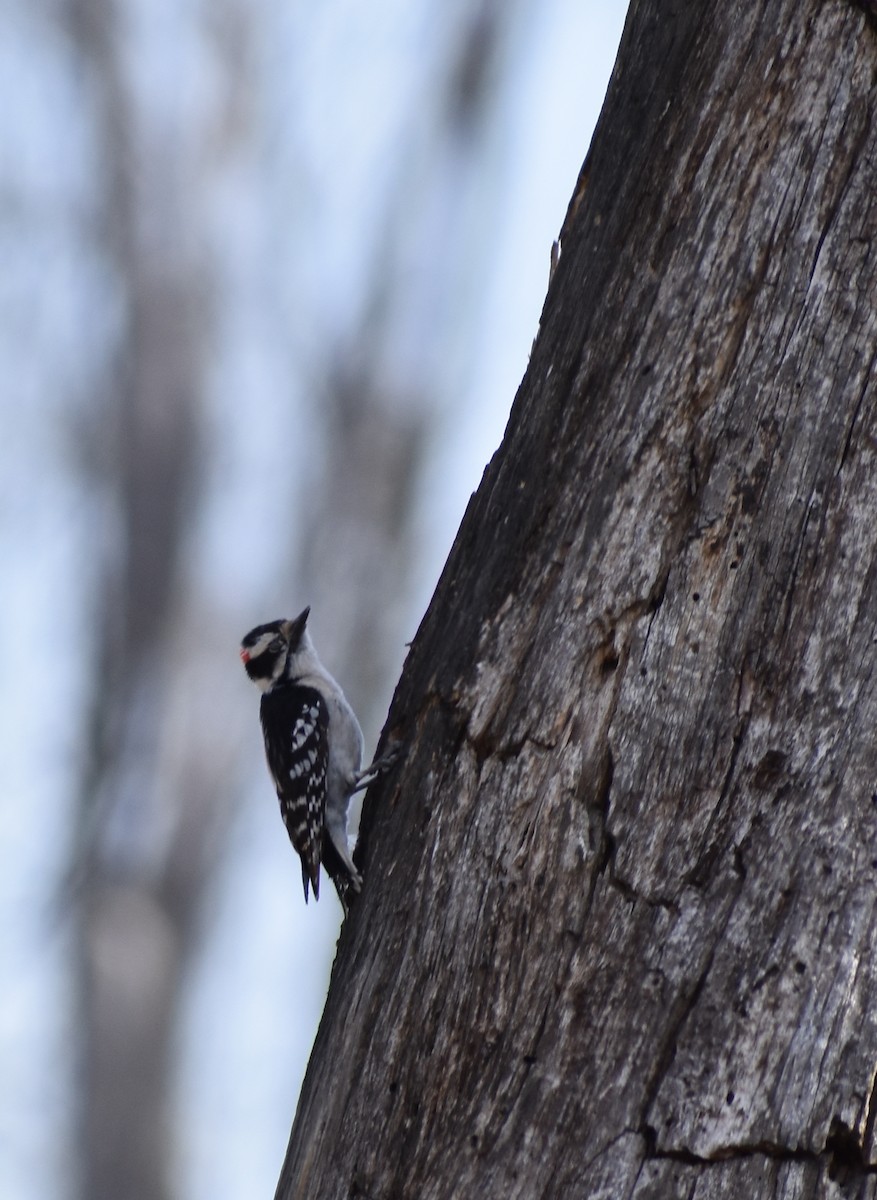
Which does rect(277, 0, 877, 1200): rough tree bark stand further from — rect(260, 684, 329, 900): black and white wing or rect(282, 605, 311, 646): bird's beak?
rect(282, 605, 311, 646): bird's beak

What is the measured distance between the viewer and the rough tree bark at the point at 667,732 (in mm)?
1966

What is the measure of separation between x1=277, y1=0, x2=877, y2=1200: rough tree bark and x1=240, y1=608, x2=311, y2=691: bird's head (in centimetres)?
275

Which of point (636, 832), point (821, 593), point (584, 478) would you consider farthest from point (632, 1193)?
point (584, 478)

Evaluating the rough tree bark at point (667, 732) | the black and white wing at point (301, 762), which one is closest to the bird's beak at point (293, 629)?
the black and white wing at point (301, 762)

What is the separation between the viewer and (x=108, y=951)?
6750 mm

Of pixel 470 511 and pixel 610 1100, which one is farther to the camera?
pixel 470 511

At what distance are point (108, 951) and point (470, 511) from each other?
192 inches

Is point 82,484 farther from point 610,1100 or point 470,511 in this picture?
point 610,1100

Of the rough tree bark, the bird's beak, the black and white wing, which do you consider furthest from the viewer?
the bird's beak

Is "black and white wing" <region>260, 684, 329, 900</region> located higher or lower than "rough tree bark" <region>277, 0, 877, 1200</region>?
higher

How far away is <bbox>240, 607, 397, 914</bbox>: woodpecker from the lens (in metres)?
4.44

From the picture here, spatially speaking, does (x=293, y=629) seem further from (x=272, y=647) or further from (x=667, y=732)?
(x=667, y=732)

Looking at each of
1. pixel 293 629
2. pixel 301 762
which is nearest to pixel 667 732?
pixel 301 762

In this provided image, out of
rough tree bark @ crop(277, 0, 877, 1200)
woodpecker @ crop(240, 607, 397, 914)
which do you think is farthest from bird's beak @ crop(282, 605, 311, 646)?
rough tree bark @ crop(277, 0, 877, 1200)
